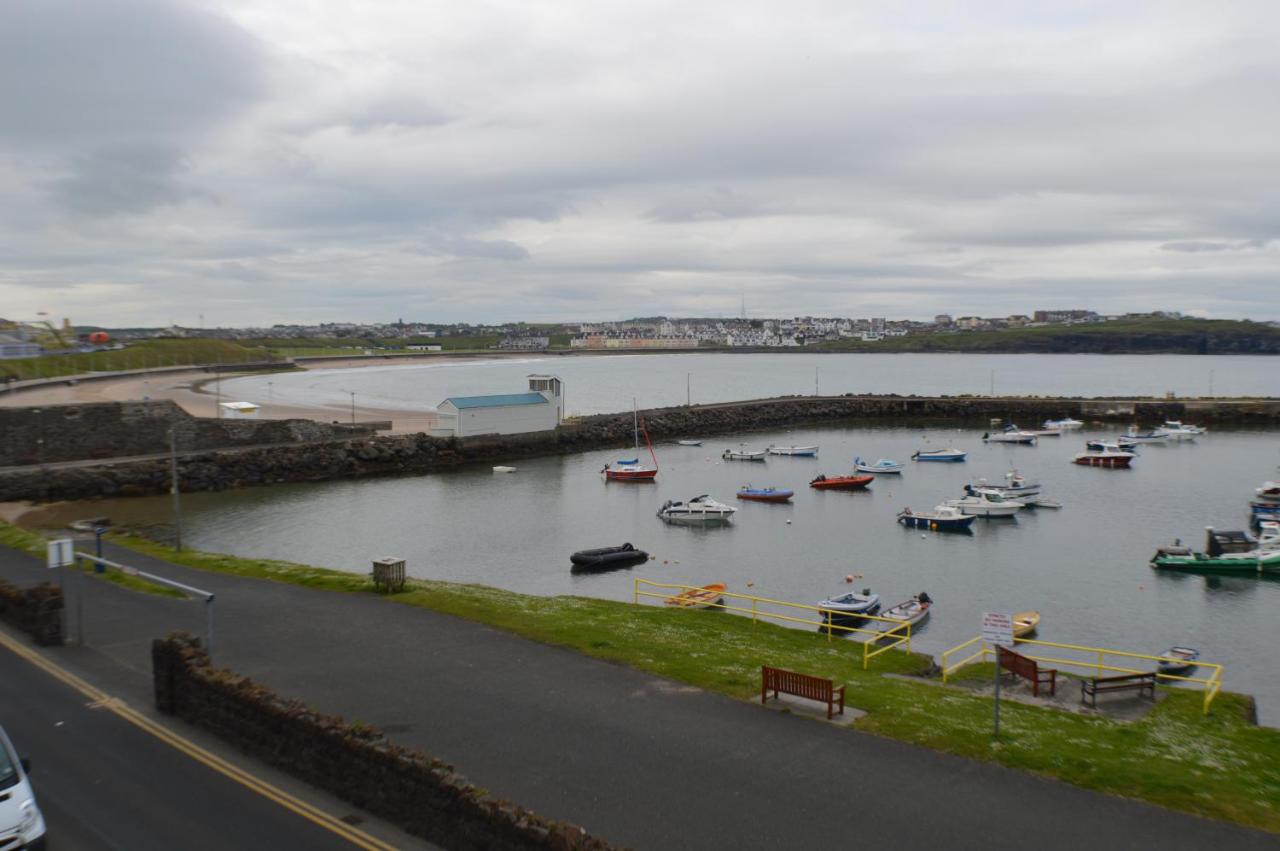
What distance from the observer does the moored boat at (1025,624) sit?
29.0m

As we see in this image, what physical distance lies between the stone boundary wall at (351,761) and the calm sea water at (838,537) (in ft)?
66.0

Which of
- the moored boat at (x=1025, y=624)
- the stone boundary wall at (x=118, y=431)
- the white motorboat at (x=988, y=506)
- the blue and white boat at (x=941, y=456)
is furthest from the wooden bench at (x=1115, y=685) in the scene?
the blue and white boat at (x=941, y=456)

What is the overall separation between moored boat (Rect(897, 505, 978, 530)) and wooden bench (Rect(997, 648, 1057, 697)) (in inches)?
1189

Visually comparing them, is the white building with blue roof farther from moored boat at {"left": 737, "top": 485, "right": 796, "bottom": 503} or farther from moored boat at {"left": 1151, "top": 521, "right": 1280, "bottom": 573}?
moored boat at {"left": 1151, "top": 521, "right": 1280, "bottom": 573}

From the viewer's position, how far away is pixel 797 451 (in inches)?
3088

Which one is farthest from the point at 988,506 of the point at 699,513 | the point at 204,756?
the point at 204,756

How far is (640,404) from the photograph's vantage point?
13000 centimetres

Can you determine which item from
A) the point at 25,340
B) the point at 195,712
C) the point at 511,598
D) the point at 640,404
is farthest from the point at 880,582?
the point at 25,340

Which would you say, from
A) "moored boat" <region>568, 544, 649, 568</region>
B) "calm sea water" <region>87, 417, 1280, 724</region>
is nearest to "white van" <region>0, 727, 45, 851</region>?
"calm sea water" <region>87, 417, 1280, 724</region>

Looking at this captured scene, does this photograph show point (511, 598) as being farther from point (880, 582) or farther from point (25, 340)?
point (25, 340)

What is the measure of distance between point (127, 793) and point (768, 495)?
48.5 meters

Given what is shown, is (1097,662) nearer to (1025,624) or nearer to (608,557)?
(1025,624)

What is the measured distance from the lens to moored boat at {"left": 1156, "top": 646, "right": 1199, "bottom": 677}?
24547mm

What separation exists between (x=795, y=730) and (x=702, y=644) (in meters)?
6.27
